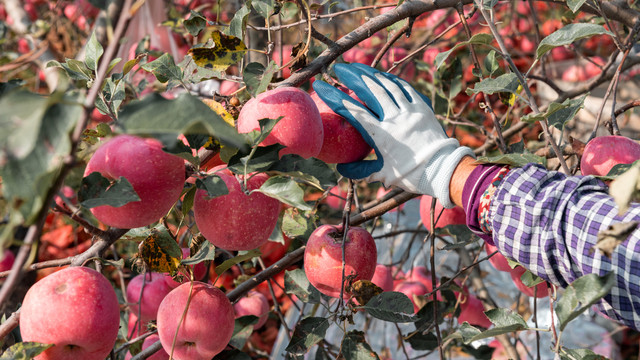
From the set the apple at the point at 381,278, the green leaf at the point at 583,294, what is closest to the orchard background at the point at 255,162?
the green leaf at the point at 583,294

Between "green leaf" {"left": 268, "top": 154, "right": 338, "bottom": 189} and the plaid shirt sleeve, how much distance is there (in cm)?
33

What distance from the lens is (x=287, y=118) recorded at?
77 centimetres

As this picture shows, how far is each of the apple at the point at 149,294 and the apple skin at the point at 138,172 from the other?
49cm

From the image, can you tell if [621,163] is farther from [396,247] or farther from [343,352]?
[396,247]

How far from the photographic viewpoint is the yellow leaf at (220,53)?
834mm

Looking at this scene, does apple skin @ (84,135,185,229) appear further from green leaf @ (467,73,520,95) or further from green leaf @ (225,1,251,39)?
green leaf @ (467,73,520,95)

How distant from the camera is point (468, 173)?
98 centimetres

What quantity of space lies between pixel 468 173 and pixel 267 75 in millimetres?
430

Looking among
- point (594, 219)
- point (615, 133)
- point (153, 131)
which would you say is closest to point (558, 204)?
point (594, 219)

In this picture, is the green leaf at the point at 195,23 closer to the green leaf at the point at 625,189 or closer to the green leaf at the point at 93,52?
the green leaf at the point at 93,52

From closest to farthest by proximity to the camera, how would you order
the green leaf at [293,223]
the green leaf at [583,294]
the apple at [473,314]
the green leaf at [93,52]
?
the green leaf at [583,294] < the green leaf at [93,52] < the green leaf at [293,223] < the apple at [473,314]

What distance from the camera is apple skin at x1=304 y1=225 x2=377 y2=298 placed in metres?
0.99

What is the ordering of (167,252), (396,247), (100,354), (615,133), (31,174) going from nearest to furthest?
(31,174), (100,354), (167,252), (615,133), (396,247)

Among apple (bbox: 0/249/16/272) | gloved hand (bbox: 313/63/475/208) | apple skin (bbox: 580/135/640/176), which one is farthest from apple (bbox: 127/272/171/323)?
apple skin (bbox: 580/135/640/176)
